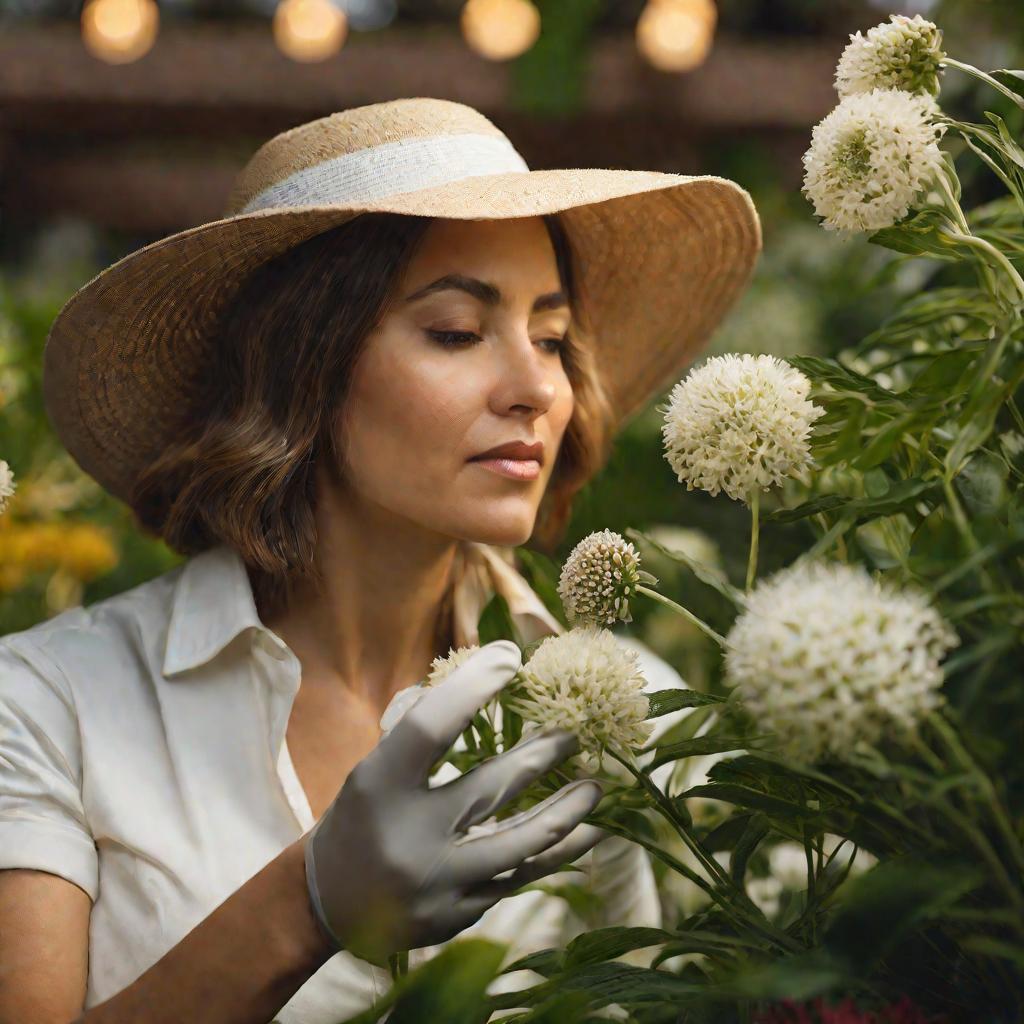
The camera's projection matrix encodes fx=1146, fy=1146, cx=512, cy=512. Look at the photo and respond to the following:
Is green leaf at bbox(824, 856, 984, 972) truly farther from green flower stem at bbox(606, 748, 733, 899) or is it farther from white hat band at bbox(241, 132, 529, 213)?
white hat band at bbox(241, 132, 529, 213)

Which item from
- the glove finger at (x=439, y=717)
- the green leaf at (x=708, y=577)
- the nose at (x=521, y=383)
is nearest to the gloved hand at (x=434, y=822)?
the glove finger at (x=439, y=717)

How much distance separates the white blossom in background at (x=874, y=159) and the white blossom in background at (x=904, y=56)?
22mm

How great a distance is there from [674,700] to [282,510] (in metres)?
0.50

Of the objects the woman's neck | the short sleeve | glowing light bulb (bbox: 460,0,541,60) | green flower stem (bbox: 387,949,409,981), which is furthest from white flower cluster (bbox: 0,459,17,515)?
glowing light bulb (bbox: 460,0,541,60)

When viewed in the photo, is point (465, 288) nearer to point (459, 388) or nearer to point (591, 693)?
point (459, 388)

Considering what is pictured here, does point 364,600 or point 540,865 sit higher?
point 364,600

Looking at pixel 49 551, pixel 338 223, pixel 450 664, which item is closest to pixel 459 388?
pixel 338 223

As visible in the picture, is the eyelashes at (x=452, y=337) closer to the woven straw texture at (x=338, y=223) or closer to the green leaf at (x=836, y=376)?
the woven straw texture at (x=338, y=223)

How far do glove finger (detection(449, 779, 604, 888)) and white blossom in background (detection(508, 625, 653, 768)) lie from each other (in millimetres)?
46

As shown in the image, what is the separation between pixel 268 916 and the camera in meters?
0.69

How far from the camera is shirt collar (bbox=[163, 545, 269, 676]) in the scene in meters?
0.96

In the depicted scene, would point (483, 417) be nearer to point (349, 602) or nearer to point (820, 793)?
point (349, 602)

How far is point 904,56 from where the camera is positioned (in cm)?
63

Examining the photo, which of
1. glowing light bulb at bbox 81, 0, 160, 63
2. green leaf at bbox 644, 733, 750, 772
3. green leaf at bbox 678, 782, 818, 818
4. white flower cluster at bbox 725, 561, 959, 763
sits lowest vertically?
green leaf at bbox 678, 782, 818, 818
